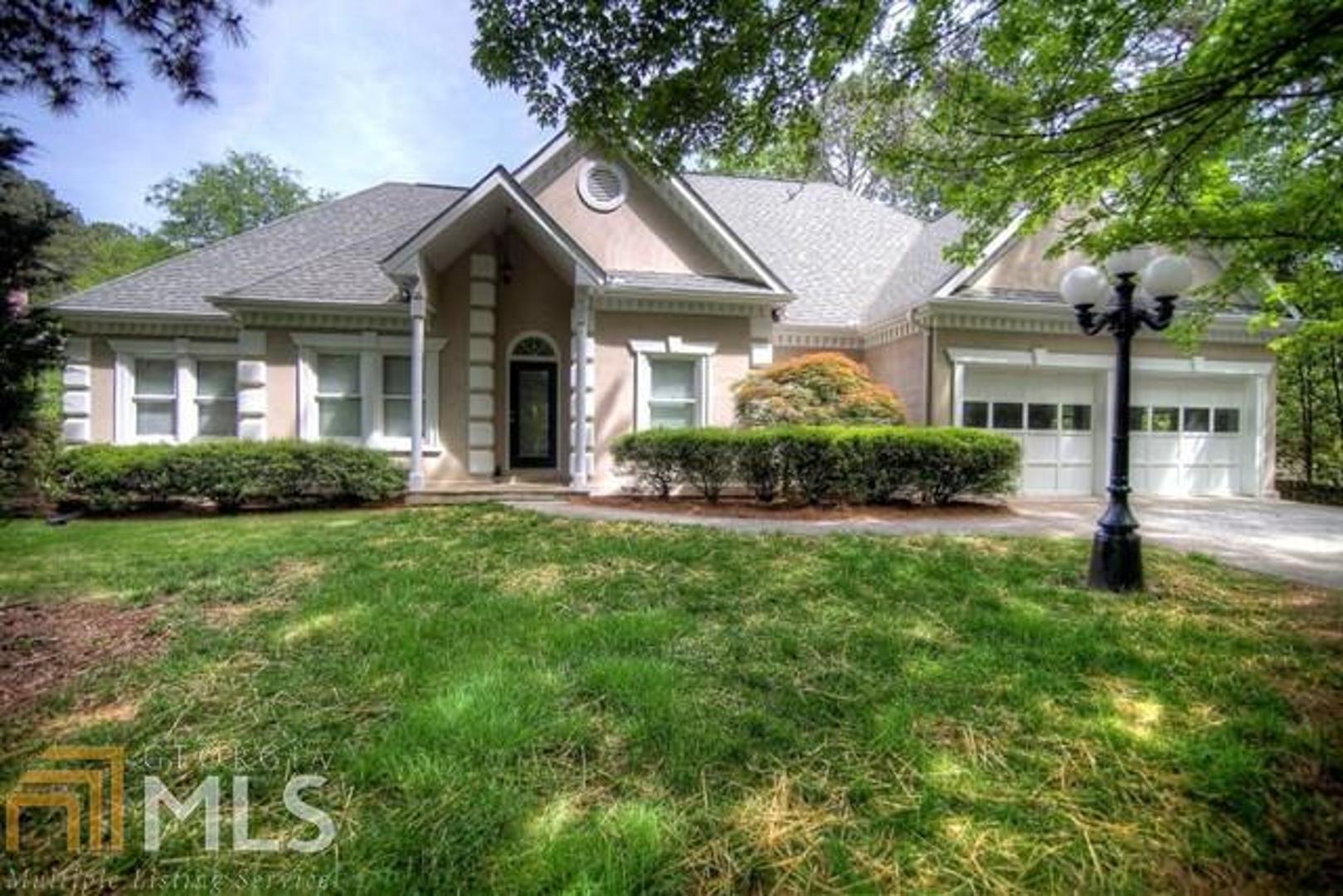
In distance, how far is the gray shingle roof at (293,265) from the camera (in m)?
11.7

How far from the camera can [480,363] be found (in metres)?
11.8

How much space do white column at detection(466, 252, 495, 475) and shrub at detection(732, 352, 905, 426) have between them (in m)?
4.90

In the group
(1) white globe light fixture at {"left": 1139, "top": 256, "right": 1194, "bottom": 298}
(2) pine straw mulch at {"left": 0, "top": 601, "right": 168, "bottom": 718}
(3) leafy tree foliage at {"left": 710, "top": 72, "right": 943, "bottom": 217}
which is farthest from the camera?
(1) white globe light fixture at {"left": 1139, "top": 256, "right": 1194, "bottom": 298}

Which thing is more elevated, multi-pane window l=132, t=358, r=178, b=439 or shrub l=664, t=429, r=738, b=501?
multi-pane window l=132, t=358, r=178, b=439

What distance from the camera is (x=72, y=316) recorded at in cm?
1148

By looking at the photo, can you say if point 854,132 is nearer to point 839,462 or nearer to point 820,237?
point 839,462

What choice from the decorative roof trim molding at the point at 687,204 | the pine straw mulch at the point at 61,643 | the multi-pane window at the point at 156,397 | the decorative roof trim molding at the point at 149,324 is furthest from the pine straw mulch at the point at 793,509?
the multi-pane window at the point at 156,397

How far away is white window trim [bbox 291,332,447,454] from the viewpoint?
38.4ft

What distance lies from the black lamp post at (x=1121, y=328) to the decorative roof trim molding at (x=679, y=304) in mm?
6709

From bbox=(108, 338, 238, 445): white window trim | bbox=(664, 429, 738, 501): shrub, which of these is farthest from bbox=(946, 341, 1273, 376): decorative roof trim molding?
bbox=(108, 338, 238, 445): white window trim

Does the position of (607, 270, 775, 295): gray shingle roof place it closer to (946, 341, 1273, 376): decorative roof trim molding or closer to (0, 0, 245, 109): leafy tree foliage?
(946, 341, 1273, 376): decorative roof trim molding

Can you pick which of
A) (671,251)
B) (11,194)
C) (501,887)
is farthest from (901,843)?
(671,251)

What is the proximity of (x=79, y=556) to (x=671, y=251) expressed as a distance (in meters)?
10.1

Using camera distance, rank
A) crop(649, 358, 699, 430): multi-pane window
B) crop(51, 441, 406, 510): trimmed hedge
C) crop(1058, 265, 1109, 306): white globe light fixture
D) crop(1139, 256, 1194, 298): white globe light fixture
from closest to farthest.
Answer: crop(1139, 256, 1194, 298): white globe light fixture, crop(1058, 265, 1109, 306): white globe light fixture, crop(51, 441, 406, 510): trimmed hedge, crop(649, 358, 699, 430): multi-pane window
